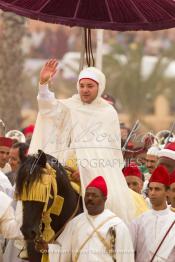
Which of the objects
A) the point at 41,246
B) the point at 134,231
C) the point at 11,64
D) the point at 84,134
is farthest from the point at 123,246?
the point at 11,64

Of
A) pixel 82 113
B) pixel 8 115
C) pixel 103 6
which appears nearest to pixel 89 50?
pixel 103 6

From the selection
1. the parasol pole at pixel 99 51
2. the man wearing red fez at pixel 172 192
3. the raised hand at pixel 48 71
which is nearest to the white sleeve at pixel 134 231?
the man wearing red fez at pixel 172 192

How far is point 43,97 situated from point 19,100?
13.4m

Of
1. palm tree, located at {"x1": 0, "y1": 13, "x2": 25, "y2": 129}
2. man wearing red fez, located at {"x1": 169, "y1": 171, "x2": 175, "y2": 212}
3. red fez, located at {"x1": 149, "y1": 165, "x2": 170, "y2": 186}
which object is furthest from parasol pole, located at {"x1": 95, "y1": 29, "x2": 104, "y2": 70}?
red fez, located at {"x1": 149, "y1": 165, "x2": 170, "y2": 186}

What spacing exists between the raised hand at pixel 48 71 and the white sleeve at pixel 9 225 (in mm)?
1348

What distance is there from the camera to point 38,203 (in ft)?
36.0

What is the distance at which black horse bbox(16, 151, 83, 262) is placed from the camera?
10828 millimetres

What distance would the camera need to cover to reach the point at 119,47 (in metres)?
41.5

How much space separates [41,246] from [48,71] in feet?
5.78

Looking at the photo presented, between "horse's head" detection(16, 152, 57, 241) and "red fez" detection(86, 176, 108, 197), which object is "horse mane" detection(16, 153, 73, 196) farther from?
"red fez" detection(86, 176, 108, 197)

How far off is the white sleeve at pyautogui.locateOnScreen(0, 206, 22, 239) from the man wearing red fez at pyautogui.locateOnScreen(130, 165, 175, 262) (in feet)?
3.72

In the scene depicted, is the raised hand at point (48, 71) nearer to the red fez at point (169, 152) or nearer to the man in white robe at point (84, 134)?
the man in white robe at point (84, 134)

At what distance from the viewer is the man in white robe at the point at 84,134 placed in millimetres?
11938

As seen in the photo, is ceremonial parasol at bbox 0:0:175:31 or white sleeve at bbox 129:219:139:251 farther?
ceremonial parasol at bbox 0:0:175:31
